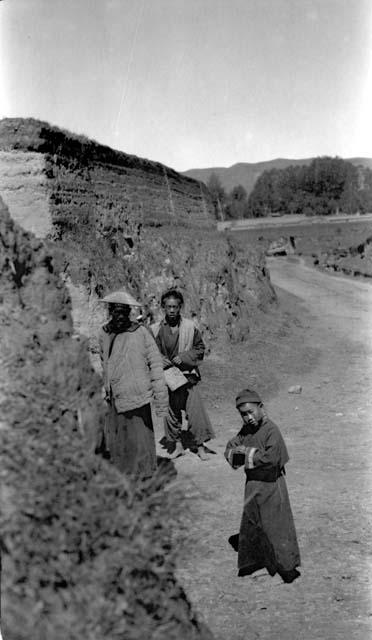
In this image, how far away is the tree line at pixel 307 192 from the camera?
59159 mm

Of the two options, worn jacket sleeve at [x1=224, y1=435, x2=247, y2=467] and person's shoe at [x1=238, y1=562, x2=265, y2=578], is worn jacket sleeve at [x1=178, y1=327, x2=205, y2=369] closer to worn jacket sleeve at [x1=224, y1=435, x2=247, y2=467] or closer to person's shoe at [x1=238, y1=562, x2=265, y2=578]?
worn jacket sleeve at [x1=224, y1=435, x2=247, y2=467]

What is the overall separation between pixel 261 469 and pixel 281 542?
1.50 feet

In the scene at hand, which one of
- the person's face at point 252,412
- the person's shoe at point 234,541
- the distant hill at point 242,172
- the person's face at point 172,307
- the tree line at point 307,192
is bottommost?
the person's shoe at point 234,541

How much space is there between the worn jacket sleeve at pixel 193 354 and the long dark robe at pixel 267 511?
1942 millimetres

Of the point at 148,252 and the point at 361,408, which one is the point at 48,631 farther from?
the point at 148,252

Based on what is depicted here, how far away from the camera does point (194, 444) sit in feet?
19.2

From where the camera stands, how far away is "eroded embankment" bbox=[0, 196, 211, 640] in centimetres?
176

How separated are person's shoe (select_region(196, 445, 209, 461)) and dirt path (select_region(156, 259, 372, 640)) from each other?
6 cm

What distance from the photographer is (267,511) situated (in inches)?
137

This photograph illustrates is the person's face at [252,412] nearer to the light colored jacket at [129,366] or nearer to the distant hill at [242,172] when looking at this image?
the light colored jacket at [129,366]

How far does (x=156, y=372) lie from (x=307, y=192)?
60.5m

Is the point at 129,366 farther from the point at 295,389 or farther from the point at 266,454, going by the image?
the point at 295,389

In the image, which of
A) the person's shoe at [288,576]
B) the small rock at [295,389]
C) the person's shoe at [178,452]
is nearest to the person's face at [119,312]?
the person's shoe at [288,576]

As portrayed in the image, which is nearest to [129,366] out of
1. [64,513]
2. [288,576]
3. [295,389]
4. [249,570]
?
[249,570]
